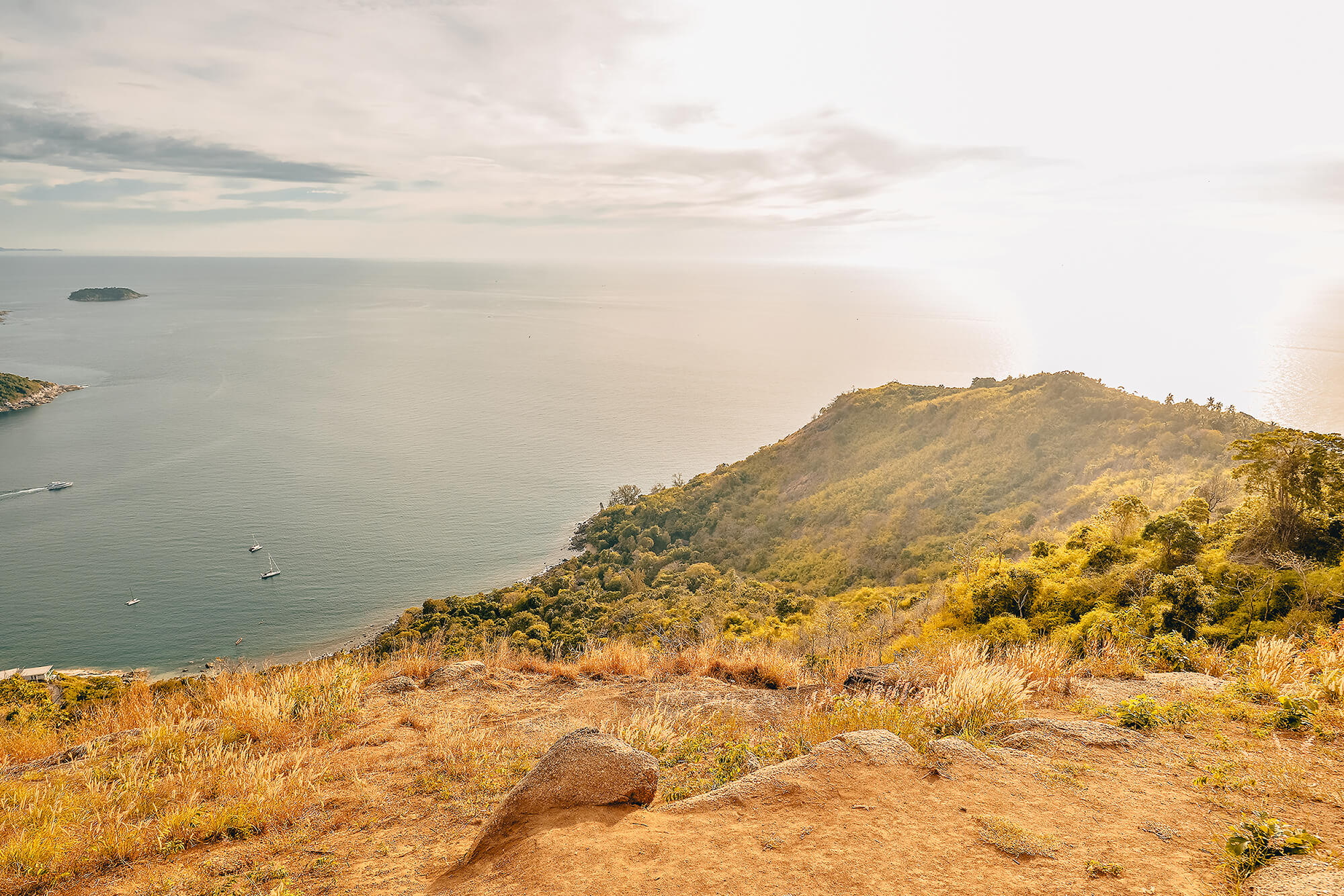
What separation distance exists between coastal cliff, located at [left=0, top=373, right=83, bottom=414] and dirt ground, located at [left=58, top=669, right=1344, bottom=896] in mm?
137257

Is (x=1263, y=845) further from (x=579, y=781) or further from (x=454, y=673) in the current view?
(x=454, y=673)

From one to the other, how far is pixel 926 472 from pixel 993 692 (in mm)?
38521

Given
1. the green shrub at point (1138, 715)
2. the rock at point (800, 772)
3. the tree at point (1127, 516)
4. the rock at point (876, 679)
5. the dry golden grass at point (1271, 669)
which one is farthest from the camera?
the tree at point (1127, 516)

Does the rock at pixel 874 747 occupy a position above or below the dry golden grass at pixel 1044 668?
above

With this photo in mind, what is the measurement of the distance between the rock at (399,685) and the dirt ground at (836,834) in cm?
342

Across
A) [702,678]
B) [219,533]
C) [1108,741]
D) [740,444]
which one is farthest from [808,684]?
[740,444]

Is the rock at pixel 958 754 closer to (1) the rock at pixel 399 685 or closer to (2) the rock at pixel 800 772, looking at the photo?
(2) the rock at pixel 800 772

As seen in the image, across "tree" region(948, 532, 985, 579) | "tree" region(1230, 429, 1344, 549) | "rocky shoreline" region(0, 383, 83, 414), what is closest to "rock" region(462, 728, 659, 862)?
"tree" region(1230, 429, 1344, 549)

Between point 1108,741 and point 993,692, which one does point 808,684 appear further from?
point 1108,741

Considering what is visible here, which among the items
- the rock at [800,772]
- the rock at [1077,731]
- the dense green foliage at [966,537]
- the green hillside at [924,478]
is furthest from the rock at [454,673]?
the green hillside at [924,478]

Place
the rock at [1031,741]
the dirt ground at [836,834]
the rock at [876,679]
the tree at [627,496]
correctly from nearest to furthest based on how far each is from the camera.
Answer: the dirt ground at [836,834]
the rock at [1031,741]
the rock at [876,679]
the tree at [627,496]

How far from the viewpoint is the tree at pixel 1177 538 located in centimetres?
1512

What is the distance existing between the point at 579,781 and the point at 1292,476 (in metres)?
17.0

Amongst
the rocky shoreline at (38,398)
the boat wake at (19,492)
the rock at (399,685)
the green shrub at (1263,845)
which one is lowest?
the boat wake at (19,492)
